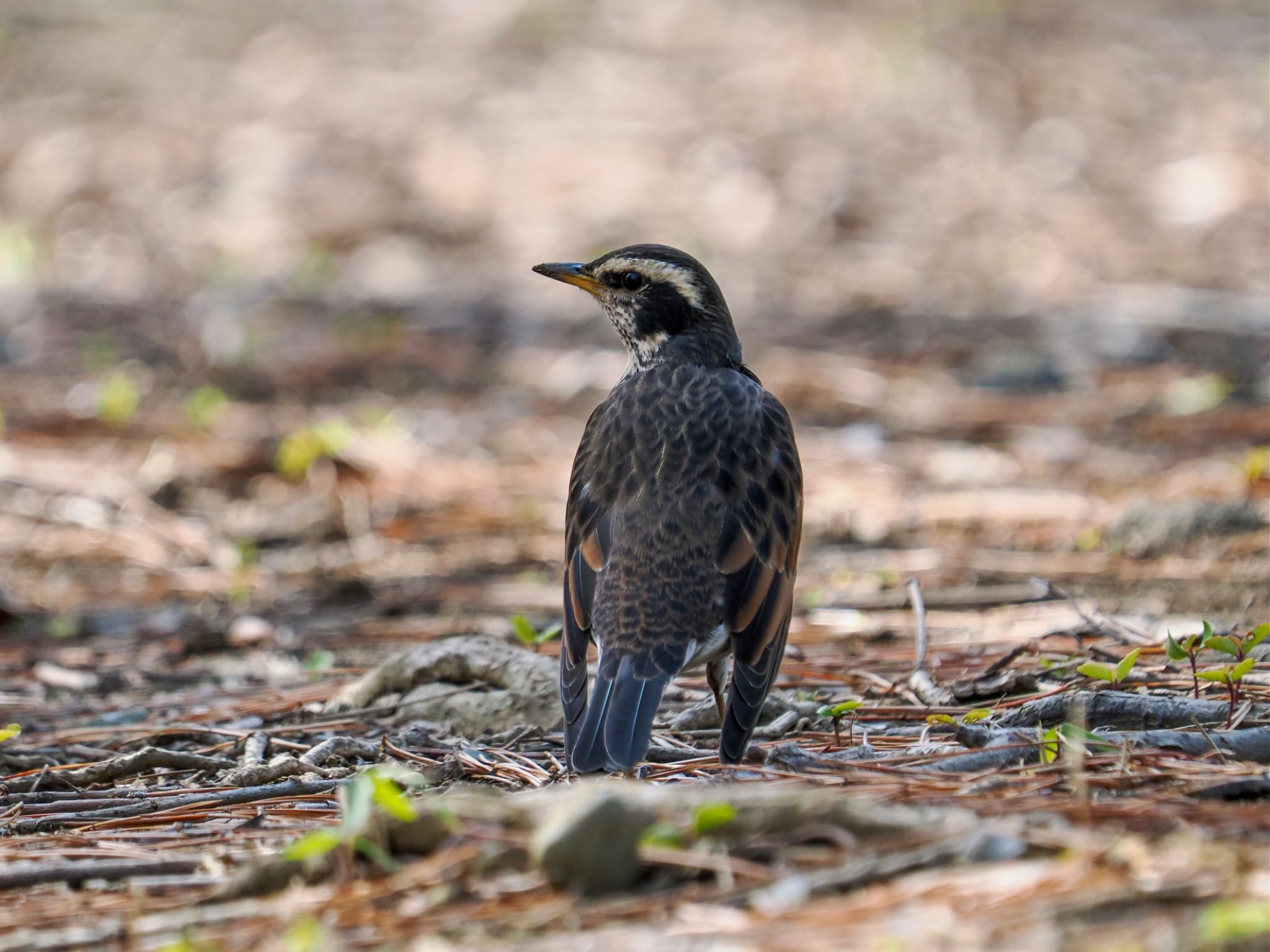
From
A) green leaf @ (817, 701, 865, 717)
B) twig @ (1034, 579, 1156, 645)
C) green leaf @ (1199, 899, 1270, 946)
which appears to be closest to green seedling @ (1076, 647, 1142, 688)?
green leaf @ (817, 701, 865, 717)

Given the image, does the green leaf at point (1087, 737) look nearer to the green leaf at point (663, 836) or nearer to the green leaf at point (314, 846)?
the green leaf at point (663, 836)

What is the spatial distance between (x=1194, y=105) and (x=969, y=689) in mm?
14744

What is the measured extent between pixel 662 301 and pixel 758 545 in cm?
150

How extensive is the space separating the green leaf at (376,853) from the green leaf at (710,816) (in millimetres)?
631

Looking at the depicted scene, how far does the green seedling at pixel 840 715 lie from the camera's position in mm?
4617

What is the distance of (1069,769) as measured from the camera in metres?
3.74

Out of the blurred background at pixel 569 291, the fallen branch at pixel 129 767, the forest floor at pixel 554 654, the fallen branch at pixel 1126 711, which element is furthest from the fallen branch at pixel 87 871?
the blurred background at pixel 569 291

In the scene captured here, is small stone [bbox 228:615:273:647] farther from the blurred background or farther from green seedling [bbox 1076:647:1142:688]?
green seedling [bbox 1076:647:1142:688]

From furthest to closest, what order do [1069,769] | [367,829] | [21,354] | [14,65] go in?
[14,65], [21,354], [1069,769], [367,829]

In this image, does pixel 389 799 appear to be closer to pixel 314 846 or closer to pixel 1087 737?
pixel 314 846

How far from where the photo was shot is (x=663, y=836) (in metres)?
3.22

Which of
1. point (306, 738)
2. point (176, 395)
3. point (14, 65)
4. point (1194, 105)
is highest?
point (14, 65)

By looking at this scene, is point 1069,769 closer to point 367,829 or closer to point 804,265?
point 367,829

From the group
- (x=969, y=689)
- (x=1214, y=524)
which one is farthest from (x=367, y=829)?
(x=1214, y=524)
